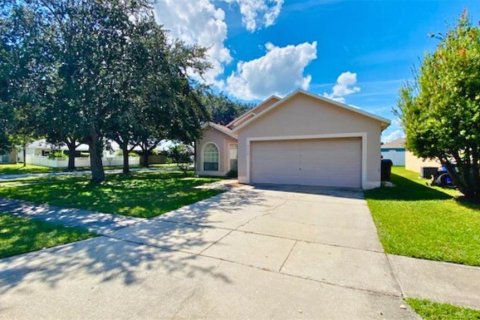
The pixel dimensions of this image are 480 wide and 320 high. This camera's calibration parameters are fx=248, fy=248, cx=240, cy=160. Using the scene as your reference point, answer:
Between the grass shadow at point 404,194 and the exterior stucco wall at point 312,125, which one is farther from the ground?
the exterior stucco wall at point 312,125

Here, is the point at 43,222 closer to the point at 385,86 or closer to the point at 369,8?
the point at 369,8

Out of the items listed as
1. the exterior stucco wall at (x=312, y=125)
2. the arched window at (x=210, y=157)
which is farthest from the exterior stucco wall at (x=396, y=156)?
the exterior stucco wall at (x=312, y=125)

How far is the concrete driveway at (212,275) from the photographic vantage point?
2.80 metres

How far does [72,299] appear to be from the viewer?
9.82 feet

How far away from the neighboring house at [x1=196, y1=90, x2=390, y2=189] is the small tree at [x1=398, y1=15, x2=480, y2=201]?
6.20 ft

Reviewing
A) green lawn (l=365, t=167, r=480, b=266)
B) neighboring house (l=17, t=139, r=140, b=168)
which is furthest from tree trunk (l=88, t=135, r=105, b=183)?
green lawn (l=365, t=167, r=480, b=266)

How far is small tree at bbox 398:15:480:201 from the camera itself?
7125 mm

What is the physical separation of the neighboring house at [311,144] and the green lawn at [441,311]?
8.57m

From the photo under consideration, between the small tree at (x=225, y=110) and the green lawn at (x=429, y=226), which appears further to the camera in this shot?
the small tree at (x=225, y=110)

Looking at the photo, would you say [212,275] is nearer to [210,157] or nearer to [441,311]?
[441,311]

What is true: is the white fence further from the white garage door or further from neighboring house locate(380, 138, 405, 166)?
neighboring house locate(380, 138, 405, 166)

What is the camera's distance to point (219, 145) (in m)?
17.5

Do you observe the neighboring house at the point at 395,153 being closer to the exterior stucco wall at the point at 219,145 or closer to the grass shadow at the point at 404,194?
the exterior stucco wall at the point at 219,145

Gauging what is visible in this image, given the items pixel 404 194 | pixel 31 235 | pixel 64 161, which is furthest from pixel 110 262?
pixel 64 161
